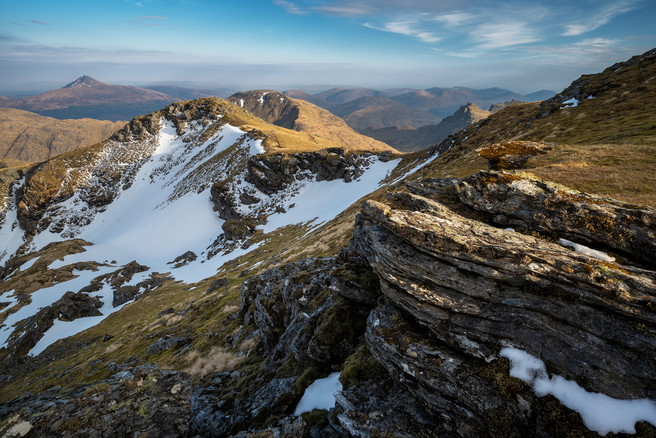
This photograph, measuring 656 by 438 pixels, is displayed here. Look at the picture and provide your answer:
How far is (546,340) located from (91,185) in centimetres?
19749

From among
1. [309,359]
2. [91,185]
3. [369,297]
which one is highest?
[369,297]

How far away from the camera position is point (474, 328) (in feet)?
30.9

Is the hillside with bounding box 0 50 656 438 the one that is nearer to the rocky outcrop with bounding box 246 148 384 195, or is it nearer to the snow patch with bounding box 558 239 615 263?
the snow patch with bounding box 558 239 615 263

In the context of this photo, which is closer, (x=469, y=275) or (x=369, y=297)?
(x=469, y=275)

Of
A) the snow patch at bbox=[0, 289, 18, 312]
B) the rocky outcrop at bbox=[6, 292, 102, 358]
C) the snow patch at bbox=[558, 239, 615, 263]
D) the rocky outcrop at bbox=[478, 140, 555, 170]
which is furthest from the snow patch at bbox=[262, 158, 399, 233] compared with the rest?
the snow patch at bbox=[0, 289, 18, 312]

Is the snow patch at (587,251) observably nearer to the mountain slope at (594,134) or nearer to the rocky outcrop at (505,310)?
the rocky outcrop at (505,310)

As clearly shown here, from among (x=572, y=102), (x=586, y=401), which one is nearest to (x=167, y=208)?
(x=586, y=401)

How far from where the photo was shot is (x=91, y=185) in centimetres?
14500

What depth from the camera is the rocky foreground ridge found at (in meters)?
7.82

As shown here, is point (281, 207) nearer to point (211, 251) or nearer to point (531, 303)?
point (211, 251)

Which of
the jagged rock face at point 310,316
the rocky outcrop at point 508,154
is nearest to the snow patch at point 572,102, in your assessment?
the rocky outcrop at point 508,154

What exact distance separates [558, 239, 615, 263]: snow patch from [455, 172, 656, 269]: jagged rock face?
492mm

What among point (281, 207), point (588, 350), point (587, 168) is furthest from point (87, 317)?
point (587, 168)

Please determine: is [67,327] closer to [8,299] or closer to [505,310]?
[8,299]
